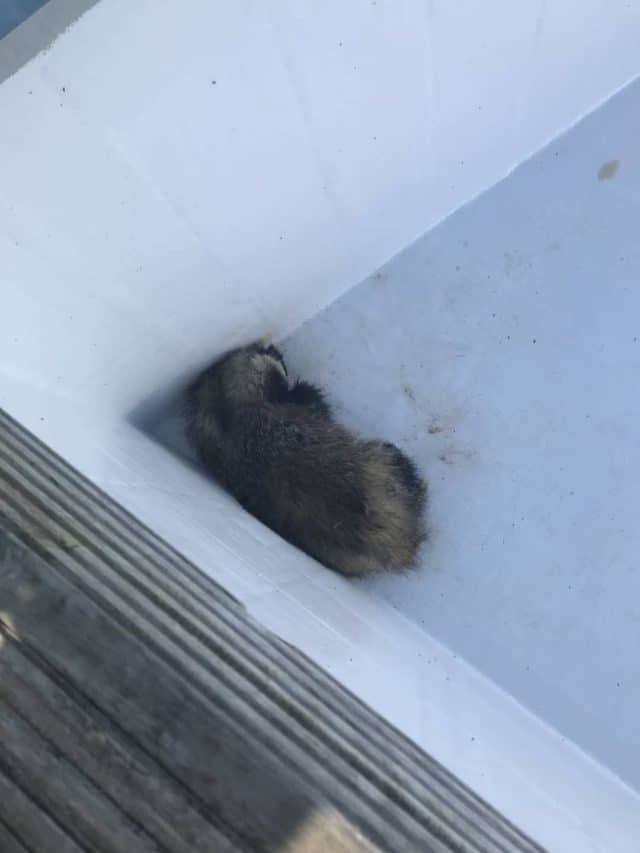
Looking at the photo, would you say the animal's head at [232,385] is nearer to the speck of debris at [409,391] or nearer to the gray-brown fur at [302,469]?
the gray-brown fur at [302,469]

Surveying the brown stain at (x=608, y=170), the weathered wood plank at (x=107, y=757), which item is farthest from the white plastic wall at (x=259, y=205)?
the weathered wood plank at (x=107, y=757)

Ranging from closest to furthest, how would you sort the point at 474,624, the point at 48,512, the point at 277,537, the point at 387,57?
the point at 48,512 < the point at 387,57 < the point at 277,537 < the point at 474,624

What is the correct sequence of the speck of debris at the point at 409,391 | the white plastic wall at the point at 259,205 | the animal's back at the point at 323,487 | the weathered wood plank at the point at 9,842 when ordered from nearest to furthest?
1. the weathered wood plank at the point at 9,842
2. the white plastic wall at the point at 259,205
3. the animal's back at the point at 323,487
4. the speck of debris at the point at 409,391

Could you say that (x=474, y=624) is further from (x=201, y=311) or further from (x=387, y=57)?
(x=387, y=57)

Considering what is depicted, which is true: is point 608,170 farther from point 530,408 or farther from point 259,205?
point 259,205

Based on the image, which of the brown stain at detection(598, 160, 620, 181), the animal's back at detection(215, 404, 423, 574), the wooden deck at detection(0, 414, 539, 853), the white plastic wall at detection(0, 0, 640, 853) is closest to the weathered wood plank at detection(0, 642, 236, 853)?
the wooden deck at detection(0, 414, 539, 853)

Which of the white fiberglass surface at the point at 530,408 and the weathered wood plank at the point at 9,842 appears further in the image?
the white fiberglass surface at the point at 530,408

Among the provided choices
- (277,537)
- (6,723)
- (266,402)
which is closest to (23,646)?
(6,723)
